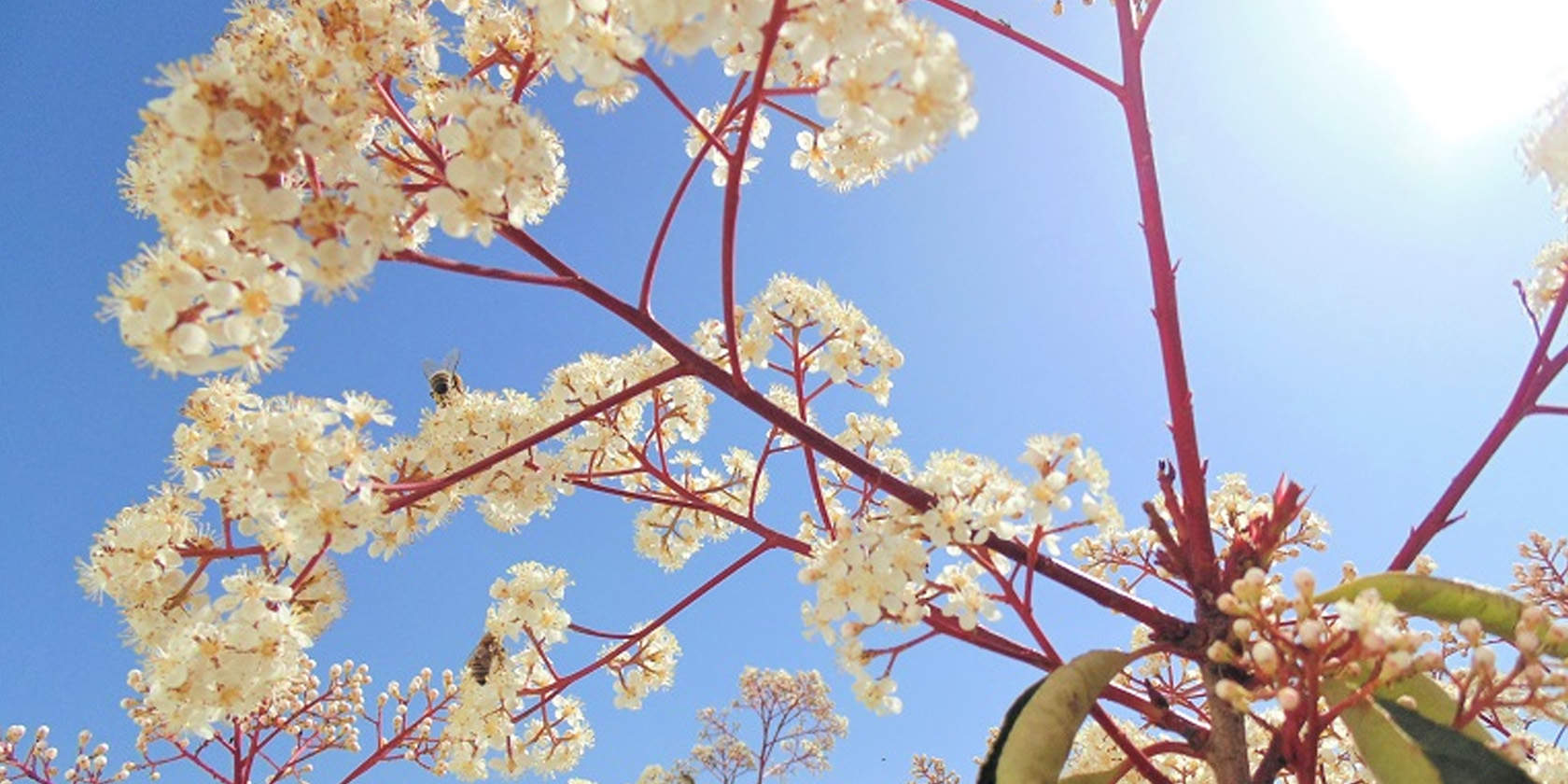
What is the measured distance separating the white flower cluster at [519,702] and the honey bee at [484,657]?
0.22ft

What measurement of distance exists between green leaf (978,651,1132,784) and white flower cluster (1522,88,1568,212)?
1404 millimetres

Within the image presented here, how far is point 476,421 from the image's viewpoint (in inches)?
98.4

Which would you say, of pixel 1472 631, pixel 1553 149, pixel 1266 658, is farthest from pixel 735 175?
pixel 1553 149

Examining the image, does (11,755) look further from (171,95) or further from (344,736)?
(171,95)

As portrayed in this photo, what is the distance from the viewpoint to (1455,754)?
1.57 meters

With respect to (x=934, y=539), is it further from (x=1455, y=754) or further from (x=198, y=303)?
(x=198, y=303)

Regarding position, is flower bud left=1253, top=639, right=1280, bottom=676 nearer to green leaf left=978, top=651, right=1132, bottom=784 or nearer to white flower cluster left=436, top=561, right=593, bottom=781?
green leaf left=978, top=651, right=1132, bottom=784

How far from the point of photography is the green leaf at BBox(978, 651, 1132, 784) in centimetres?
172

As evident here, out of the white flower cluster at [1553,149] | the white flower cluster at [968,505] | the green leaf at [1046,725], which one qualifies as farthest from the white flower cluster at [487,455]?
the white flower cluster at [1553,149]

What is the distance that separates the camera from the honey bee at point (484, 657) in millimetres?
2982

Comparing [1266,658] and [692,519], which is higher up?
[692,519]

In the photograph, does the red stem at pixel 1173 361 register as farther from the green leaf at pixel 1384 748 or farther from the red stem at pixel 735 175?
the red stem at pixel 735 175

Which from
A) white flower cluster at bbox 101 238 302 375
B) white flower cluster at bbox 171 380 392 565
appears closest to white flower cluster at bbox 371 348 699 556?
white flower cluster at bbox 171 380 392 565

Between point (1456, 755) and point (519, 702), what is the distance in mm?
2075
